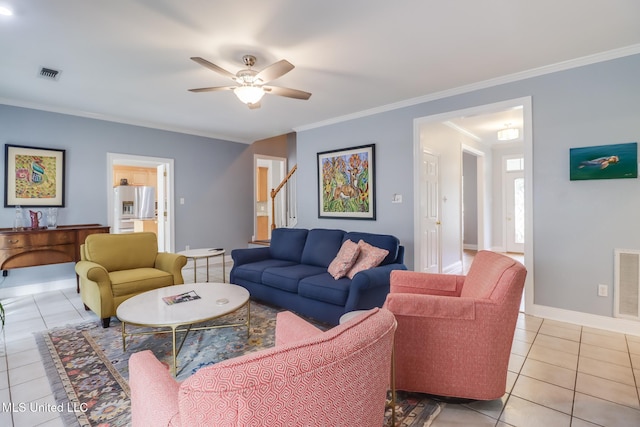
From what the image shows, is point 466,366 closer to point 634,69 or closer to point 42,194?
point 634,69

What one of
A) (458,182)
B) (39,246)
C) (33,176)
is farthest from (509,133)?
(33,176)

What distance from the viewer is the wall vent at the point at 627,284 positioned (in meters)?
2.80

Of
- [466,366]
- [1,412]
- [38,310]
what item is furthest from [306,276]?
[38,310]

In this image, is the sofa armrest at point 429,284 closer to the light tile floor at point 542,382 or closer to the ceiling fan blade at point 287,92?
the light tile floor at point 542,382

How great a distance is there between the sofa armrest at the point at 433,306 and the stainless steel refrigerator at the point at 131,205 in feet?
22.2

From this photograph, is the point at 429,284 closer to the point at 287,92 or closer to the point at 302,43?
the point at 287,92

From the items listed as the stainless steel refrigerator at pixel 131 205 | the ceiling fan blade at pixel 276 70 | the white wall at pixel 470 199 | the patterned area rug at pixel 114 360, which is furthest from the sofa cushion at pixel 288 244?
the white wall at pixel 470 199

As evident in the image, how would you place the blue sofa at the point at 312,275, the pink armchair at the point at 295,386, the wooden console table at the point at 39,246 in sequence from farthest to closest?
the wooden console table at the point at 39,246 < the blue sofa at the point at 312,275 < the pink armchair at the point at 295,386

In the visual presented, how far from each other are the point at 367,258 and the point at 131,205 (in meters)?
6.19

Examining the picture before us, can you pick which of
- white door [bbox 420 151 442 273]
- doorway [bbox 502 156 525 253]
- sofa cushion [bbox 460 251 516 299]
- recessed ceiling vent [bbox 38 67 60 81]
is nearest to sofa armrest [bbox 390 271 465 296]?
sofa cushion [bbox 460 251 516 299]

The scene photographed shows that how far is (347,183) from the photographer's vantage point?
16.2 feet

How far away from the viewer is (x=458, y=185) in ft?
18.6

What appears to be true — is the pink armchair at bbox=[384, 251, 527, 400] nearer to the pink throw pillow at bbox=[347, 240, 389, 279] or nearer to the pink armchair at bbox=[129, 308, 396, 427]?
the pink armchair at bbox=[129, 308, 396, 427]

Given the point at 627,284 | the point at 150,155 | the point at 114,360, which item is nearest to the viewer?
the point at 114,360
